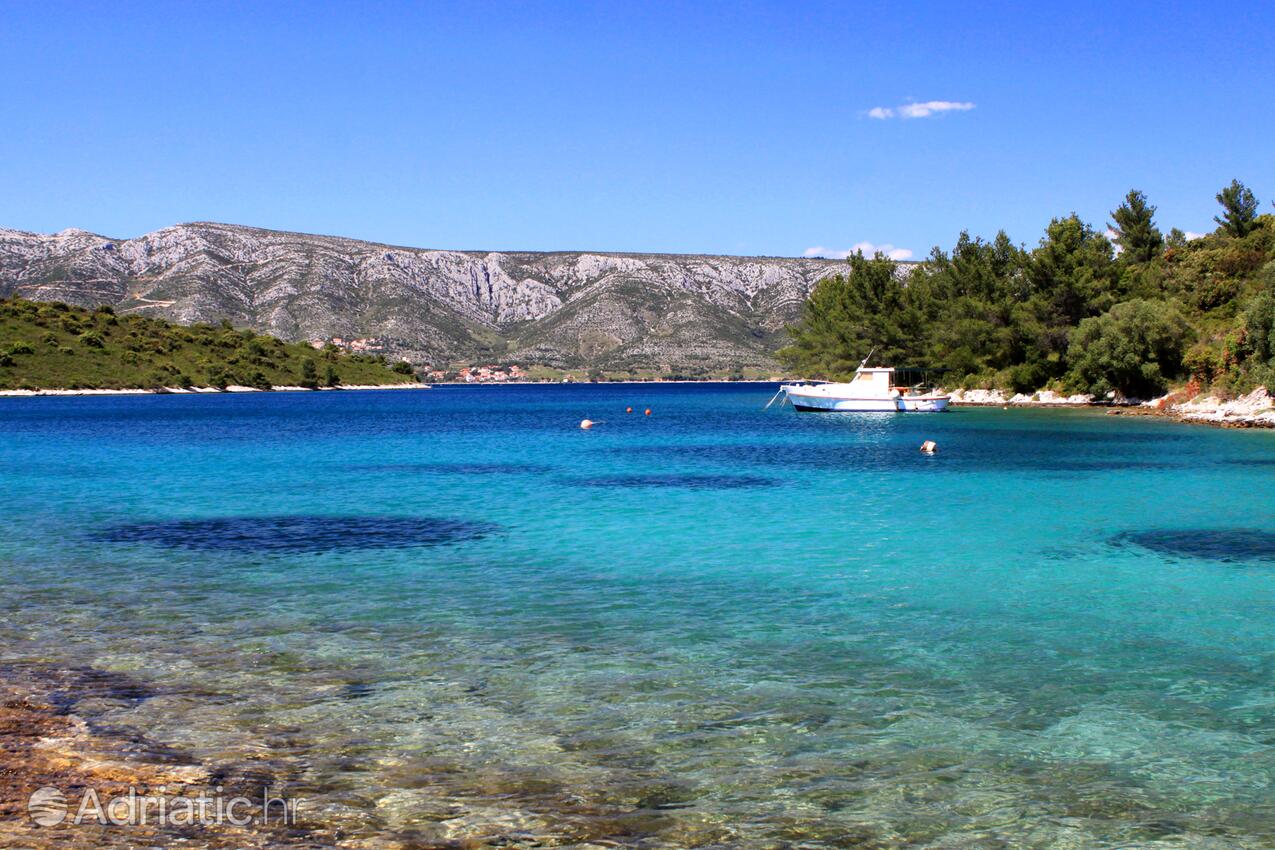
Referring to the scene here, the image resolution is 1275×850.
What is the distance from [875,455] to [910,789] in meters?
38.6

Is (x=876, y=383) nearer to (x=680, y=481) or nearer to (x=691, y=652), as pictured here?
(x=680, y=481)

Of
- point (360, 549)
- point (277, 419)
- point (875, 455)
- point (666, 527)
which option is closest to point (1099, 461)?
point (875, 455)

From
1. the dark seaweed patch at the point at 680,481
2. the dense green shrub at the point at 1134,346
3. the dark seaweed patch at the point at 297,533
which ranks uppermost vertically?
the dense green shrub at the point at 1134,346

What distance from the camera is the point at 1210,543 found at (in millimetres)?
21125

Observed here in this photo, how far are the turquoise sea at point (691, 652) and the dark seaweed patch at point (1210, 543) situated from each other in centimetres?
13

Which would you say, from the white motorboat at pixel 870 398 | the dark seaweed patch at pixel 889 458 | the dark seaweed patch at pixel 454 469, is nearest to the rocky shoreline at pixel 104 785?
the dark seaweed patch at pixel 454 469

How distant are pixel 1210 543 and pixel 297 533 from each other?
1962 centimetres

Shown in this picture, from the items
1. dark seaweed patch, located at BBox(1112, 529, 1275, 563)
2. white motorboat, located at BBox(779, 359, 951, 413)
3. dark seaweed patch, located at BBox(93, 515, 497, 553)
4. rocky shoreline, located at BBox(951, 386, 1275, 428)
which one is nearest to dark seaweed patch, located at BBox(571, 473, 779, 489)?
dark seaweed patch, located at BBox(93, 515, 497, 553)

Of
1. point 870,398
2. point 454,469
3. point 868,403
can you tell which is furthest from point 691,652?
point 870,398

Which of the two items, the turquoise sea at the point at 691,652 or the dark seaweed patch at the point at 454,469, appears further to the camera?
the dark seaweed patch at the point at 454,469

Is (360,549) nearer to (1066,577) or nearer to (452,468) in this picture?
(1066,577)

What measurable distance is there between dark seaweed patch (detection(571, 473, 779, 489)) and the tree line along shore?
139ft

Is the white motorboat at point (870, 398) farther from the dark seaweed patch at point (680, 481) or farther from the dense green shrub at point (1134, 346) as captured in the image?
the dark seaweed patch at point (680, 481)

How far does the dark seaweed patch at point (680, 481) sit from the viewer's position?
32750 mm
